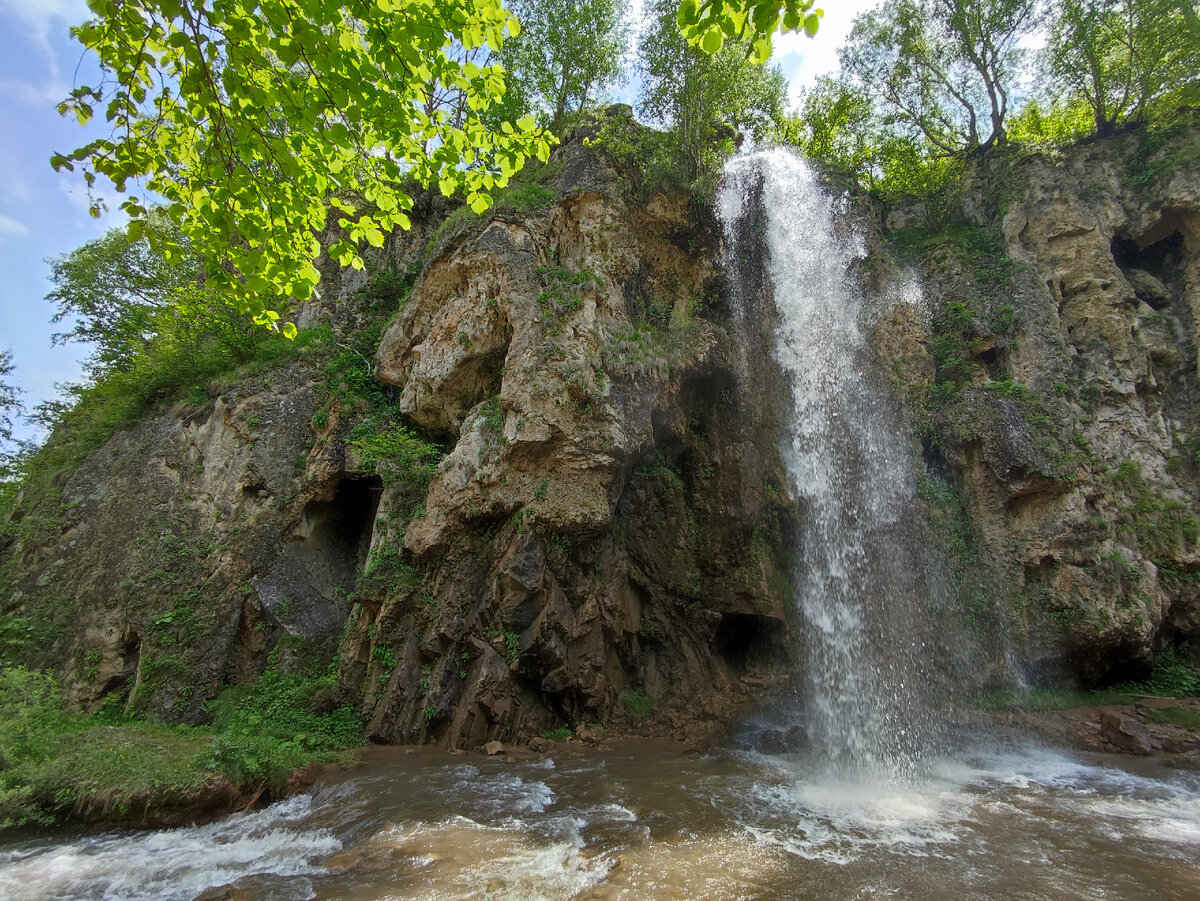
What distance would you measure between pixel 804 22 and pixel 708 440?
1090 centimetres

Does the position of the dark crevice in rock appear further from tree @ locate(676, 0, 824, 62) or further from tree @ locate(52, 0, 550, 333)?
tree @ locate(676, 0, 824, 62)

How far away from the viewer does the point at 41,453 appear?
1655 centimetres

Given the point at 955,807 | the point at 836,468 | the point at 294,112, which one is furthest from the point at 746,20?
the point at 836,468

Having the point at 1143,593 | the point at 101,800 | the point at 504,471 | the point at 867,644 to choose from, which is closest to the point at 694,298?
the point at 504,471

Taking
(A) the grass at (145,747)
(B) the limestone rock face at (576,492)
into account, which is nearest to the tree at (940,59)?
(B) the limestone rock face at (576,492)

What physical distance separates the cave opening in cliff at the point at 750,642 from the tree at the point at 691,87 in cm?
1202

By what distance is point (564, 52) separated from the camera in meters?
20.6

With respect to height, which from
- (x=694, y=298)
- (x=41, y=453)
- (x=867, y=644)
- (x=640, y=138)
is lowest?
(x=867, y=644)

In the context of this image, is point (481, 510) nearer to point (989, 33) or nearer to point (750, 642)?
point (750, 642)

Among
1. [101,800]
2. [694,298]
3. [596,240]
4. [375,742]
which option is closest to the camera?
[101,800]

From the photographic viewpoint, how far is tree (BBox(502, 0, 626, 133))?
20203 mm

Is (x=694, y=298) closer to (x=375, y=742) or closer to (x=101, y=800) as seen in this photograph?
(x=375, y=742)

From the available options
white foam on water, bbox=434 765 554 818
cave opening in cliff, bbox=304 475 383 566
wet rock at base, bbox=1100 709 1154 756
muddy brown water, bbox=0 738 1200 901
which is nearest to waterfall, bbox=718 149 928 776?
muddy brown water, bbox=0 738 1200 901

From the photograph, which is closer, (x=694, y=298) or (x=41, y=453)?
(x=694, y=298)
